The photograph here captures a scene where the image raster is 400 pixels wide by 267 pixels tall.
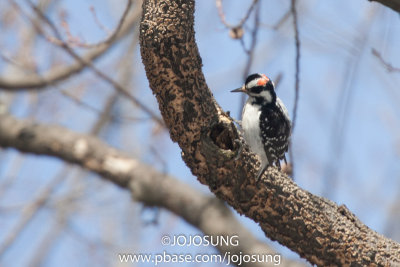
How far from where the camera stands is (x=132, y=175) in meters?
5.93

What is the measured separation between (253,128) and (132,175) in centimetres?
176

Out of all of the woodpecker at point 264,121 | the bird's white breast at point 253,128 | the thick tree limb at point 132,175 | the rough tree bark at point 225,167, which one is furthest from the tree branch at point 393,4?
the thick tree limb at point 132,175

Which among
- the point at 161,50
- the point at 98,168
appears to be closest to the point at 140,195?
the point at 98,168

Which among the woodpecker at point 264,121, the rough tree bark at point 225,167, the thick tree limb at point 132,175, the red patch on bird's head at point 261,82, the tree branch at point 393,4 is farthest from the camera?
the thick tree limb at point 132,175

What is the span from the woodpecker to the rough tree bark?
102 cm

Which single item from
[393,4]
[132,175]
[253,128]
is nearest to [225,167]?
[393,4]

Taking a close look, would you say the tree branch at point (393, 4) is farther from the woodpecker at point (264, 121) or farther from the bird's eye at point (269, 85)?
the bird's eye at point (269, 85)

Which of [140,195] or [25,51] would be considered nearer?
[140,195]

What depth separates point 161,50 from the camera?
2.97 meters

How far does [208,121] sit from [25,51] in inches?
250

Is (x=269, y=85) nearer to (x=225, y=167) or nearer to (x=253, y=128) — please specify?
(x=253, y=128)

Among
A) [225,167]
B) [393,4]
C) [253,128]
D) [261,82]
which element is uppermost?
[261,82]

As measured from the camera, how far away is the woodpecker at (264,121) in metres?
4.68

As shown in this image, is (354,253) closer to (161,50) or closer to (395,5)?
(395,5)
